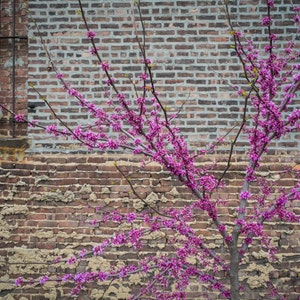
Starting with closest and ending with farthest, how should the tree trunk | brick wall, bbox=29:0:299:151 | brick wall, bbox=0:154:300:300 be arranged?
the tree trunk, brick wall, bbox=0:154:300:300, brick wall, bbox=29:0:299:151

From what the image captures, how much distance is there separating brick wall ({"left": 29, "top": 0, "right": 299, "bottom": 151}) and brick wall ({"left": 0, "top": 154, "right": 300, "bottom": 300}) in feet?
1.11

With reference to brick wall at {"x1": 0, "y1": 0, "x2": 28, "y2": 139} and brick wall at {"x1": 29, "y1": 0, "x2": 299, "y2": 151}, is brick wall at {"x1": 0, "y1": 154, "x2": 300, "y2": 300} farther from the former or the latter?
brick wall at {"x1": 0, "y1": 0, "x2": 28, "y2": 139}

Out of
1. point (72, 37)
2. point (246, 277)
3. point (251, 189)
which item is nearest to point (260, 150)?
point (251, 189)

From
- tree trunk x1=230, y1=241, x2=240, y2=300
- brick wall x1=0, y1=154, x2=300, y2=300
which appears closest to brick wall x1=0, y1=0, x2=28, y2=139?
brick wall x1=0, y1=154, x2=300, y2=300

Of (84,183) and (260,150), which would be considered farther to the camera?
(84,183)

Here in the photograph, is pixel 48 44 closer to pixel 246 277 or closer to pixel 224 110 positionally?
pixel 224 110

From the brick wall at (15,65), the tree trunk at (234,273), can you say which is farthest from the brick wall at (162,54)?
the tree trunk at (234,273)

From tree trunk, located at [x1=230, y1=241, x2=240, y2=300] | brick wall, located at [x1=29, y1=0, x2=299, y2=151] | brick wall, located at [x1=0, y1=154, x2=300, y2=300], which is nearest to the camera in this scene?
tree trunk, located at [x1=230, y1=241, x2=240, y2=300]

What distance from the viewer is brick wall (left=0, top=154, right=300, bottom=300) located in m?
4.67

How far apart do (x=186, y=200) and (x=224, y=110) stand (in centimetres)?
95

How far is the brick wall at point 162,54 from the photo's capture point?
4859mm

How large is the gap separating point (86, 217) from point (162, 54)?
5.78 feet

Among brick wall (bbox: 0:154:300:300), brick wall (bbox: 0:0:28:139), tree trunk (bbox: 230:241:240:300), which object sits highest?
brick wall (bbox: 0:0:28:139)

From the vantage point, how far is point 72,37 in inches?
194
